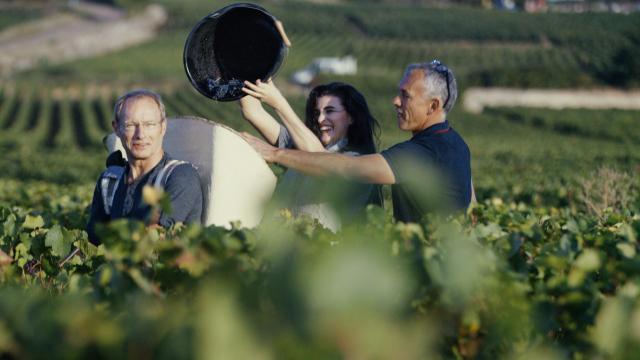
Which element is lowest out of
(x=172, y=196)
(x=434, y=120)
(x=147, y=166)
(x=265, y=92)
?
(x=172, y=196)

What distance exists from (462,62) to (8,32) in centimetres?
5085

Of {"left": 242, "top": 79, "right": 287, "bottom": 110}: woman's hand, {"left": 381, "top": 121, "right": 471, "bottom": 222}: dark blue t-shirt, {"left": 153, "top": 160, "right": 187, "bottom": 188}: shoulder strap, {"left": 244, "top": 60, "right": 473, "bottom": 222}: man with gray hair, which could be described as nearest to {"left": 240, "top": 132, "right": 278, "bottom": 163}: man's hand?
{"left": 244, "top": 60, "right": 473, "bottom": 222}: man with gray hair

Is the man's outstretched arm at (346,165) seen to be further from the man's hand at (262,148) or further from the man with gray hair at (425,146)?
the man's hand at (262,148)

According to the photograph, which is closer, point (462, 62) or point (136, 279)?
point (136, 279)

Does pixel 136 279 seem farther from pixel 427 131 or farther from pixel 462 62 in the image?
pixel 462 62

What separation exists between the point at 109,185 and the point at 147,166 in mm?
293

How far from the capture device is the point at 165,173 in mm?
3516

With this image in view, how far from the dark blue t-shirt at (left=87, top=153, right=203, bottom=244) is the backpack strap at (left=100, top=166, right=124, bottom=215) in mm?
47

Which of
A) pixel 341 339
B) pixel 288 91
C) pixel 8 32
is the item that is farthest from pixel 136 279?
pixel 8 32

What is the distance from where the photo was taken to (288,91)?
226 feet

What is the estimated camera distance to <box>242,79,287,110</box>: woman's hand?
12.5 feet

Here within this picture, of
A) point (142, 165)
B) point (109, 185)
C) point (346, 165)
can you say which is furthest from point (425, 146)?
point (109, 185)

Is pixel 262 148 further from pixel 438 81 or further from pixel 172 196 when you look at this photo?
pixel 438 81

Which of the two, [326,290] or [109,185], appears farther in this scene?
[109,185]
